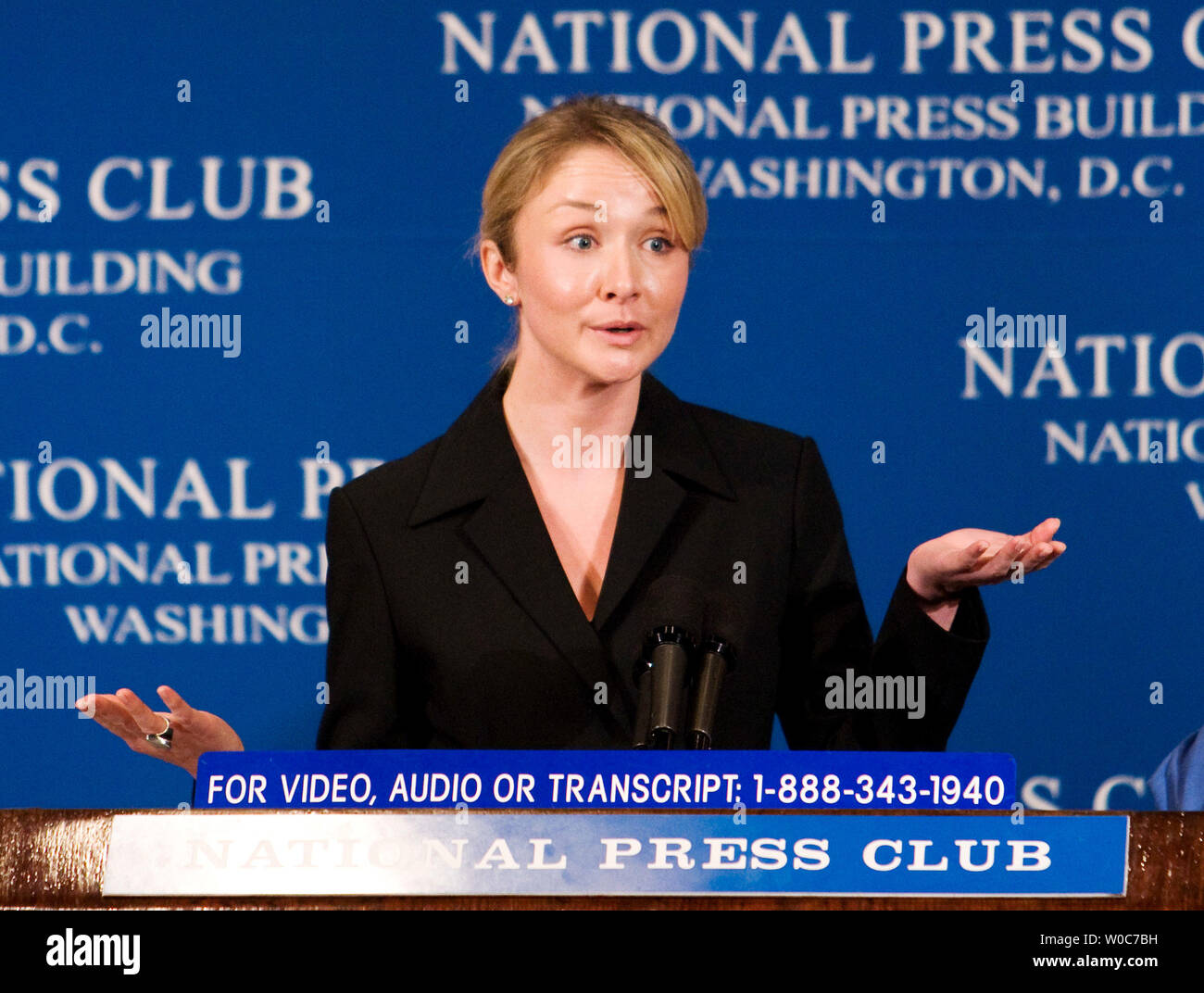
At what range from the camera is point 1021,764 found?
8.69ft

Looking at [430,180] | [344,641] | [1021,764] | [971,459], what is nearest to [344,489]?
[344,641]

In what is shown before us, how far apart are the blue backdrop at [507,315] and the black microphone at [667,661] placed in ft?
3.84

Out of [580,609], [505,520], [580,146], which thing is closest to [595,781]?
[580,609]

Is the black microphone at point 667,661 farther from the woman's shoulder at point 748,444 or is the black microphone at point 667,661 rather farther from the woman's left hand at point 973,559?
the woman's shoulder at point 748,444

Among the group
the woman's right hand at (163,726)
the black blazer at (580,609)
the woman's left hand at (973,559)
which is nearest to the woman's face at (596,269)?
the black blazer at (580,609)

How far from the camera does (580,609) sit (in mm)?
2209

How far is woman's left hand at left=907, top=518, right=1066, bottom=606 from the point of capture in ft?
5.51

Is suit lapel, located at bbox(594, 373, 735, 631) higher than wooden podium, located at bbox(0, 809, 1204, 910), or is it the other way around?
suit lapel, located at bbox(594, 373, 735, 631)

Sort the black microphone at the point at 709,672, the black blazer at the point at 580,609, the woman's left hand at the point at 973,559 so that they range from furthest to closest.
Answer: the black blazer at the point at 580,609
the woman's left hand at the point at 973,559
the black microphone at the point at 709,672

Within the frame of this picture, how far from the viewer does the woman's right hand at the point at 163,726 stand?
5.74 ft

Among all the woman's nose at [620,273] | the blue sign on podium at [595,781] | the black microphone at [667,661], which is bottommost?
the blue sign on podium at [595,781]

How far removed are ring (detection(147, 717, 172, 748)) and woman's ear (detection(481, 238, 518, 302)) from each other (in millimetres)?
933

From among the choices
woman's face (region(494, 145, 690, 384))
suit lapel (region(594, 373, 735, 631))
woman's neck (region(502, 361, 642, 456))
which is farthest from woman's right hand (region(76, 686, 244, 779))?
woman's face (region(494, 145, 690, 384))

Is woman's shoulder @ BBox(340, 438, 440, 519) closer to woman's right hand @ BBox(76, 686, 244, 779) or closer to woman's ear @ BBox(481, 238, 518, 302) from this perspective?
woman's ear @ BBox(481, 238, 518, 302)
